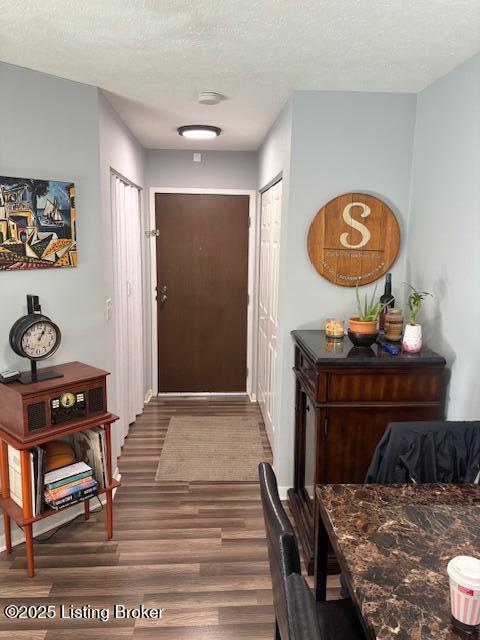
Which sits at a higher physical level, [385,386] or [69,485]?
[385,386]

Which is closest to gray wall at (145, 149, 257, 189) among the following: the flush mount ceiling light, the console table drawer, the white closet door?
the white closet door

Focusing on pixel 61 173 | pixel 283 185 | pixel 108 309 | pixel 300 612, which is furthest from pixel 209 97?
pixel 300 612

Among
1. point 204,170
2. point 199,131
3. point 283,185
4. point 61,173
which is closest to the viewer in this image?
point 61,173

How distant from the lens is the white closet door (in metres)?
3.46

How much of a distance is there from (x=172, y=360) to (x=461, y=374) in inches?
127

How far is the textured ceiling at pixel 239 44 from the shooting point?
1.77 meters

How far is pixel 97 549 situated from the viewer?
2586mm

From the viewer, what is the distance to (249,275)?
4.93 metres

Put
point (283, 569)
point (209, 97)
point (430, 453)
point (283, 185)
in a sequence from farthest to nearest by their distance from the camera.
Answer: point (283, 185) → point (209, 97) → point (430, 453) → point (283, 569)

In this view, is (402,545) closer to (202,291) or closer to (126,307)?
(126,307)

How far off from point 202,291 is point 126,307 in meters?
1.18

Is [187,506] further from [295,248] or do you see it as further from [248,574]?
[295,248]

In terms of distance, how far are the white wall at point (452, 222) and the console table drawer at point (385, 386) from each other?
0.12m

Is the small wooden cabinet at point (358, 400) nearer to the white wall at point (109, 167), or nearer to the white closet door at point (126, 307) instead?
the white wall at point (109, 167)
